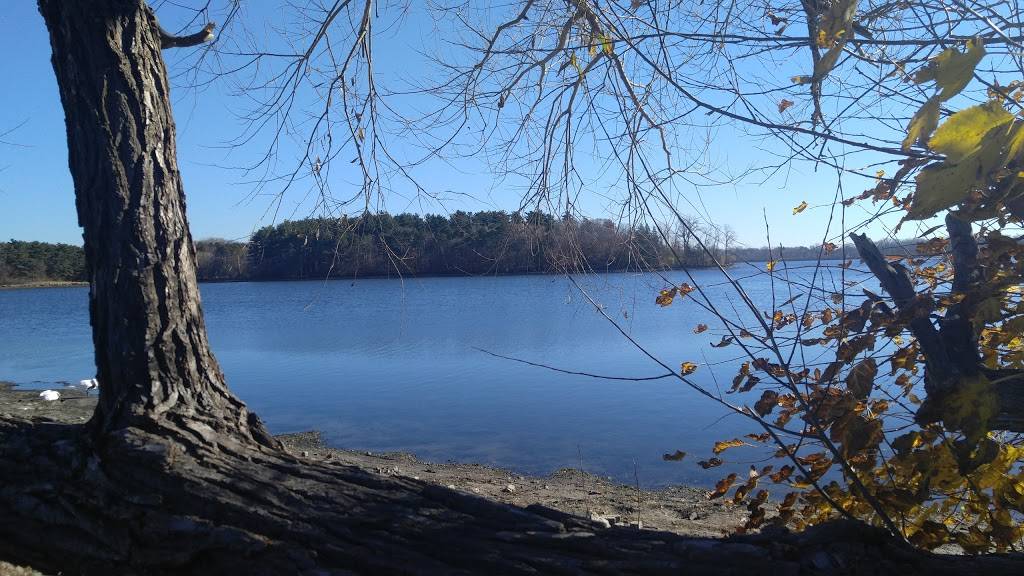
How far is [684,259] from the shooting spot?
289cm

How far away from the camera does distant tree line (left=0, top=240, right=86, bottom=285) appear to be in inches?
2477

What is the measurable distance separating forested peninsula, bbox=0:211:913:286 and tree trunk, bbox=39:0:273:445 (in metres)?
0.64

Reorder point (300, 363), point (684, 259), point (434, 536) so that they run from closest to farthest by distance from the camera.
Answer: point (434, 536)
point (684, 259)
point (300, 363)

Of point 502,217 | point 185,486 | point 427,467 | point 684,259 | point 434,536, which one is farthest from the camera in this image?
point 427,467

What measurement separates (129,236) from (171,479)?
0.89m

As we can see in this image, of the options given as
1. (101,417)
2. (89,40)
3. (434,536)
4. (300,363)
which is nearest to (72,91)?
(89,40)

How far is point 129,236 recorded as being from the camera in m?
2.65

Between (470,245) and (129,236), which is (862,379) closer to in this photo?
(129,236)

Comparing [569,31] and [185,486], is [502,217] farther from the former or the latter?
[185,486]

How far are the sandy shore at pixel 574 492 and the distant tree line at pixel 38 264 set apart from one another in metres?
61.9

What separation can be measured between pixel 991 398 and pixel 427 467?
823 cm

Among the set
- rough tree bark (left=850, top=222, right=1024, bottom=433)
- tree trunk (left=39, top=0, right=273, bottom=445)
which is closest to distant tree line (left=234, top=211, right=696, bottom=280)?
rough tree bark (left=850, top=222, right=1024, bottom=433)

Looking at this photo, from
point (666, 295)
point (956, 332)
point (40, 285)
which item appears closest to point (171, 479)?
point (666, 295)

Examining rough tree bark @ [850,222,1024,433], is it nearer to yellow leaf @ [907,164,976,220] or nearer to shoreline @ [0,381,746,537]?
yellow leaf @ [907,164,976,220]
